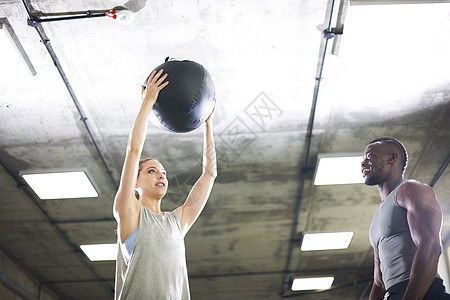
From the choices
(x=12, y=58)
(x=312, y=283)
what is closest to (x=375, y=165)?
(x=12, y=58)

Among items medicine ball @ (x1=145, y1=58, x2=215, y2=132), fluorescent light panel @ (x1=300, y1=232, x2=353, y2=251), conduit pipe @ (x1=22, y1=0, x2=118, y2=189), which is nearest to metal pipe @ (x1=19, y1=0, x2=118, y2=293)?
conduit pipe @ (x1=22, y1=0, x2=118, y2=189)

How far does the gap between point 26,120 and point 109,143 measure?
773 mm

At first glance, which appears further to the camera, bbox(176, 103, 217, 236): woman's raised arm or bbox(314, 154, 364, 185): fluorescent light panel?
bbox(314, 154, 364, 185): fluorescent light panel

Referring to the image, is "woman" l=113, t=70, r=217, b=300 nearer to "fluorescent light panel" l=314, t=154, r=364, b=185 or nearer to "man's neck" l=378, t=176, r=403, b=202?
"man's neck" l=378, t=176, r=403, b=202

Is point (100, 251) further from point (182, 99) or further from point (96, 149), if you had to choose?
point (182, 99)

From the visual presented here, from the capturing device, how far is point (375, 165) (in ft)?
9.12

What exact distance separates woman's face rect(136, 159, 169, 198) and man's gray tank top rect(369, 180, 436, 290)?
116 cm

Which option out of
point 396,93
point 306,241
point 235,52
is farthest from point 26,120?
point 306,241

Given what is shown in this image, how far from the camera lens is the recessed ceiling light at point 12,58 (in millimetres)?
3488

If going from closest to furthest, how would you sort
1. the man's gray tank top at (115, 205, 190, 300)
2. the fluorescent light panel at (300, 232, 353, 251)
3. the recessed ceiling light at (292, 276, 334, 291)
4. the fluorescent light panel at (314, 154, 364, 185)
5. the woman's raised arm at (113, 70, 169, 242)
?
the man's gray tank top at (115, 205, 190, 300) < the woman's raised arm at (113, 70, 169, 242) < the fluorescent light panel at (314, 154, 364, 185) < the fluorescent light panel at (300, 232, 353, 251) < the recessed ceiling light at (292, 276, 334, 291)

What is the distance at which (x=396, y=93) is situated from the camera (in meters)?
4.24

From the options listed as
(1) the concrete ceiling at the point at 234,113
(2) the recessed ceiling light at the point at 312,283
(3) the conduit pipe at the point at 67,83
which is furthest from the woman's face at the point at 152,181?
(2) the recessed ceiling light at the point at 312,283

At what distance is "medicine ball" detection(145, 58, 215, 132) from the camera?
2480mm

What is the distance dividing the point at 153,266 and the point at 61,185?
3.57 meters
